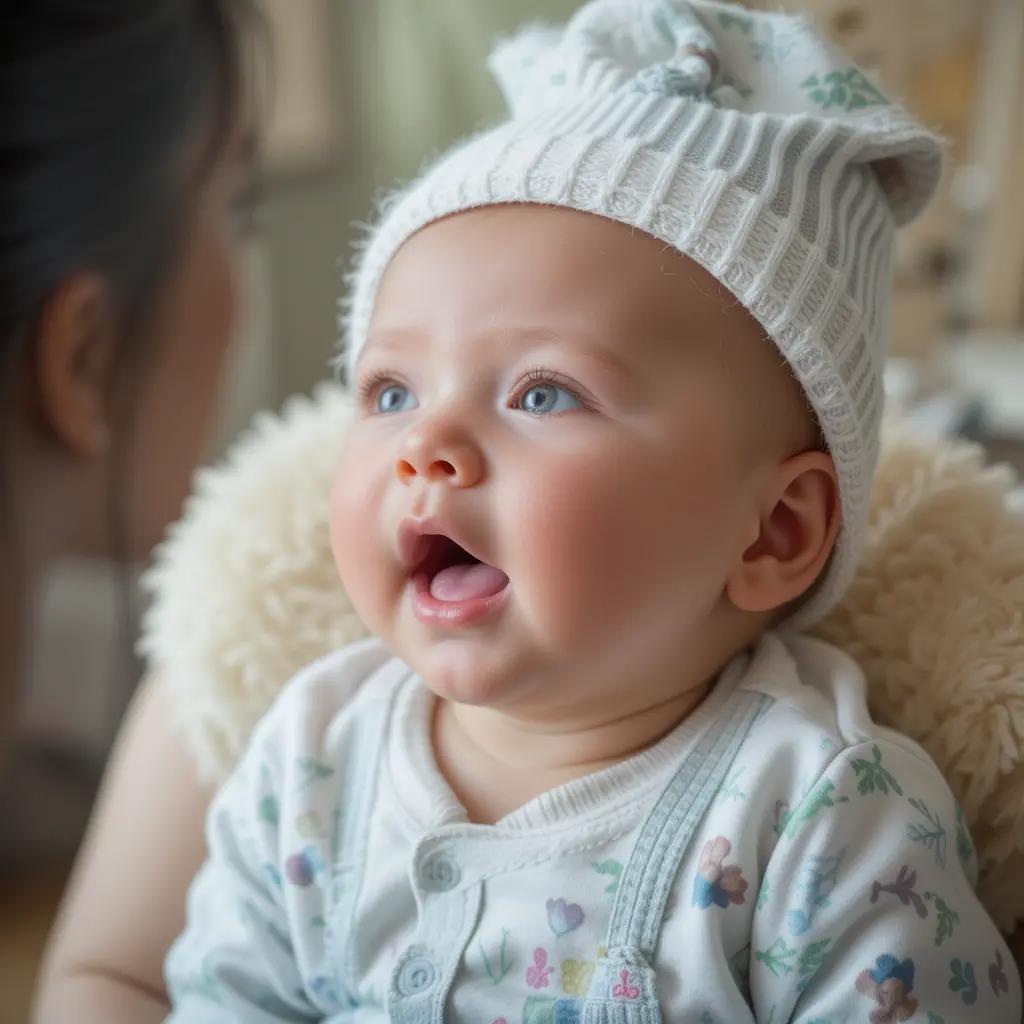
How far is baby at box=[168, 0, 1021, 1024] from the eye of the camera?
656mm

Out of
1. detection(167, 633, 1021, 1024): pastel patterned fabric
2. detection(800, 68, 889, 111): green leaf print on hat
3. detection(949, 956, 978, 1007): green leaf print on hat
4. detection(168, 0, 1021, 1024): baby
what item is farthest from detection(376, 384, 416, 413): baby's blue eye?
detection(949, 956, 978, 1007): green leaf print on hat

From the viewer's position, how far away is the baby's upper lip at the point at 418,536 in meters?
0.66

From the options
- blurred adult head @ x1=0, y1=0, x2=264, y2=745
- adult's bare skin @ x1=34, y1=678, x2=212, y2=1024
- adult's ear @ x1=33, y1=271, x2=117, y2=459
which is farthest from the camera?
adult's ear @ x1=33, y1=271, x2=117, y2=459

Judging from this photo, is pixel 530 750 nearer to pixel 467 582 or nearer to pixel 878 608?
pixel 467 582

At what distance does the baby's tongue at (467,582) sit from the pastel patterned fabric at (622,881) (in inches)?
6.0

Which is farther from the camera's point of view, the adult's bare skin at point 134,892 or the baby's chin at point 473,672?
the adult's bare skin at point 134,892

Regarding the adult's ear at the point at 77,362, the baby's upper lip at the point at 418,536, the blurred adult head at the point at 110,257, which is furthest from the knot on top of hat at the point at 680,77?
the adult's ear at the point at 77,362

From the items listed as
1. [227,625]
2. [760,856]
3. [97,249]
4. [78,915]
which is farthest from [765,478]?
[97,249]

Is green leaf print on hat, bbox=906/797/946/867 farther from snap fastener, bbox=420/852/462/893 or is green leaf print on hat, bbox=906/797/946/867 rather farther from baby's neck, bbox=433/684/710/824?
snap fastener, bbox=420/852/462/893

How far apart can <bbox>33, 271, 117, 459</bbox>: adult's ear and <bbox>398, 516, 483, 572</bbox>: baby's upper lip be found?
78 cm

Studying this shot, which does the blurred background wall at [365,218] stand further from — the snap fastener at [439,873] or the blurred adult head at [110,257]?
the snap fastener at [439,873]

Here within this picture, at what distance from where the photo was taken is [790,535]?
29.5 inches

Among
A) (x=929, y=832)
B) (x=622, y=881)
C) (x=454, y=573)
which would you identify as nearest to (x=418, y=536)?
(x=454, y=573)

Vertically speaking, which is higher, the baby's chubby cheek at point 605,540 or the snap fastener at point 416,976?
the baby's chubby cheek at point 605,540
